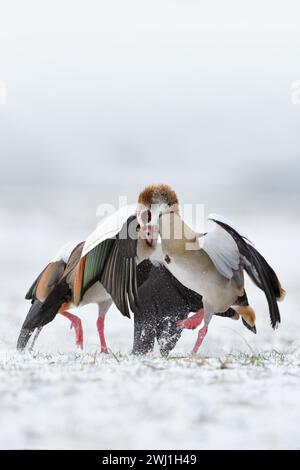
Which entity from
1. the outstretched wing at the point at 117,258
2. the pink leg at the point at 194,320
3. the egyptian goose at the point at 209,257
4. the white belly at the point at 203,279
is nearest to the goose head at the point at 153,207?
the egyptian goose at the point at 209,257

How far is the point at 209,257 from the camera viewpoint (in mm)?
8328

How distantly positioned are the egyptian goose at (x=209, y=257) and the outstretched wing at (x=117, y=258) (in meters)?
0.25

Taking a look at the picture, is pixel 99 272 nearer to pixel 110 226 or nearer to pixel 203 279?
pixel 110 226

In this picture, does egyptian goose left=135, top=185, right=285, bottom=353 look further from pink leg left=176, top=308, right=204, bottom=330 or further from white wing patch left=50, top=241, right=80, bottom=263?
white wing patch left=50, top=241, right=80, bottom=263

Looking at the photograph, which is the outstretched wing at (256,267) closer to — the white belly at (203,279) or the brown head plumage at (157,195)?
the white belly at (203,279)

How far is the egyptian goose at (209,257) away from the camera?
8039 mm

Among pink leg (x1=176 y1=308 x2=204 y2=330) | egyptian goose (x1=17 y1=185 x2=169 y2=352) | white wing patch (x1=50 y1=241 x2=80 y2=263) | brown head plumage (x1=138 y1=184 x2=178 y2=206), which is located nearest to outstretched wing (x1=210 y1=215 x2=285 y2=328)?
brown head plumage (x1=138 y1=184 x2=178 y2=206)

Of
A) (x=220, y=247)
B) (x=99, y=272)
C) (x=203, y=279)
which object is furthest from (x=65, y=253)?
(x=220, y=247)

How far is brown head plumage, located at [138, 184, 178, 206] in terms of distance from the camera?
823 centimetres

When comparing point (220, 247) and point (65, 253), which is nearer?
point (220, 247)

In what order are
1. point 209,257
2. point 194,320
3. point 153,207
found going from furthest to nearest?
point 194,320, point 209,257, point 153,207

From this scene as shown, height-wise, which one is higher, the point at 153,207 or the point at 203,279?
the point at 153,207

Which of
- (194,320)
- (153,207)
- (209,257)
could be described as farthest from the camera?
(194,320)

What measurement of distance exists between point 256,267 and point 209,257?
23.4 inches
